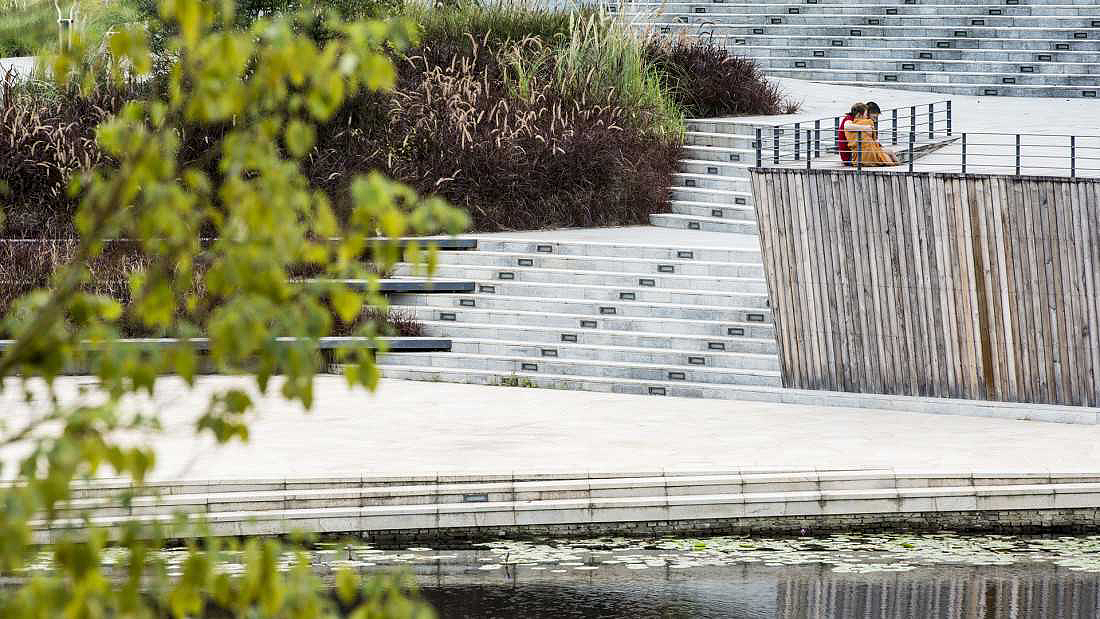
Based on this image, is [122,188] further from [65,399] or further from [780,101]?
[780,101]

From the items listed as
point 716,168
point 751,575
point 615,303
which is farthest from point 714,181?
point 751,575

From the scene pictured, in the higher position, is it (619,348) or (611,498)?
(619,348)

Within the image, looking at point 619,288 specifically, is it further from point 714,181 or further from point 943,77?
point 943,77

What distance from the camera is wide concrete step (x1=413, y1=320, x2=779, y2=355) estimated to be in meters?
14.4

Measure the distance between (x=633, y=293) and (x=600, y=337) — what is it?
0.58 meters

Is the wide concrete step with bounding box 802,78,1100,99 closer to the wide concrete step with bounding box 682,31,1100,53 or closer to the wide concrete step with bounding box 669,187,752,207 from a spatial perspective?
the wide concrete step with bounding box 682,31,1100,53

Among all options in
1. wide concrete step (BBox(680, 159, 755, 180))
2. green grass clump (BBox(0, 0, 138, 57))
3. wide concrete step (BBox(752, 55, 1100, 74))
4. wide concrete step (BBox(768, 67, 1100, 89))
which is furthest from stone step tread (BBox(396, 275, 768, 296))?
wide concrete step (BBox(752, 55, 1100, 74))

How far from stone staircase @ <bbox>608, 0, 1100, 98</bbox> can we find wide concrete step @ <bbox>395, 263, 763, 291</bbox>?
5.52m

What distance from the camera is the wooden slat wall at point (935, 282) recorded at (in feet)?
40.1

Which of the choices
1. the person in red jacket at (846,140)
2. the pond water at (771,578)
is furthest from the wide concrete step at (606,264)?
the pond water at (771,578)

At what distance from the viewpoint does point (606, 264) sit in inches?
617

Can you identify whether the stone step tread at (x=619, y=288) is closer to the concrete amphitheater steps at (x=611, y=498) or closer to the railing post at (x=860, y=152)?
the railing post at (x=860, y=152)

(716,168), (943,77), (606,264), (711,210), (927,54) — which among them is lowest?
(606,264)

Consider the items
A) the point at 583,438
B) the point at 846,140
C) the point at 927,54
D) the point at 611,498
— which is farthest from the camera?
the point at 927,54
